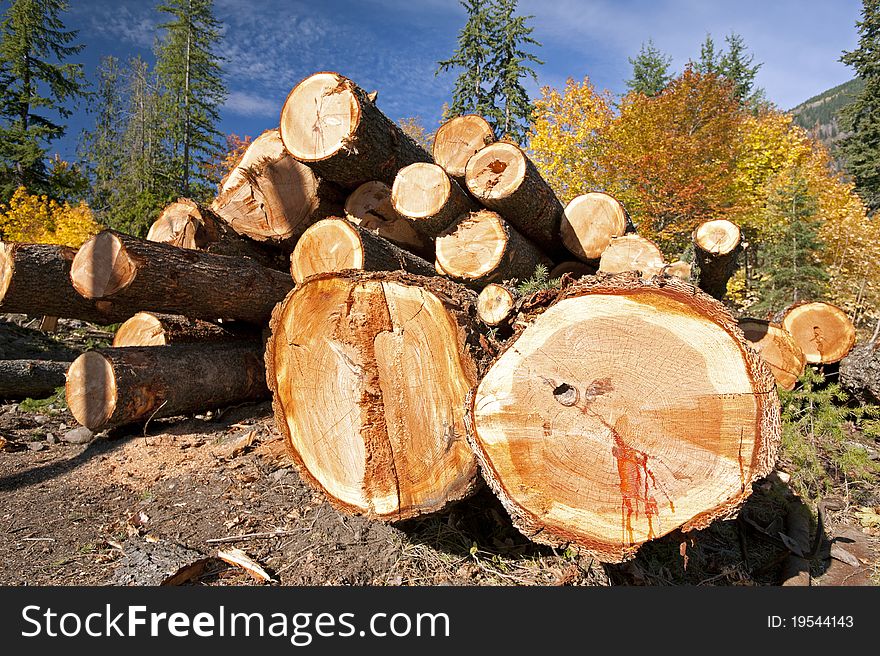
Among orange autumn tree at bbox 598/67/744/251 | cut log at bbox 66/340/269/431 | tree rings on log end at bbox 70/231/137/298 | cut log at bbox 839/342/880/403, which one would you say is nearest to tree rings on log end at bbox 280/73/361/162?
tree rings on log end at bbox 70/231/137/298

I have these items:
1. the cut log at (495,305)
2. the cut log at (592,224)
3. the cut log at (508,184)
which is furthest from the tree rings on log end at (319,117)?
the cut log at (592,224)

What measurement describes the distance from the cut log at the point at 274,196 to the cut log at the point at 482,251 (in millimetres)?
1006

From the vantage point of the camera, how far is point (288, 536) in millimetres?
2613

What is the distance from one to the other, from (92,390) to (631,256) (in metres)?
3.83

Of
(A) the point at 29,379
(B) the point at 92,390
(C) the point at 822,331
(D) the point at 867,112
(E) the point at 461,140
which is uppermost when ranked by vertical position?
(D) the point at 867,112

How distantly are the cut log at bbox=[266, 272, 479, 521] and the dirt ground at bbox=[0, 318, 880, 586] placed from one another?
401 millimetres

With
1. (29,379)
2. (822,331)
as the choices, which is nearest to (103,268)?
(29,379)

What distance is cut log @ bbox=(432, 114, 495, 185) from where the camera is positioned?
425cm

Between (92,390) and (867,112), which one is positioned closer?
(92,390)

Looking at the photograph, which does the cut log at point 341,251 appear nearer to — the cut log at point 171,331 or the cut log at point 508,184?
the cut log at point 508,184

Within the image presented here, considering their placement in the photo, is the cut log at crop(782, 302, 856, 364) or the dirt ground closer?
the dirt ground

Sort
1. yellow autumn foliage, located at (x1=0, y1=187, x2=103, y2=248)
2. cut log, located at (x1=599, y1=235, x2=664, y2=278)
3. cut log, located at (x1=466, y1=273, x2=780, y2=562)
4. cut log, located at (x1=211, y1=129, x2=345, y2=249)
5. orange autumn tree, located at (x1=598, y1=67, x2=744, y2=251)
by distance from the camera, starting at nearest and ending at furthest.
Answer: cut log, located at (x1=466, y1=273, x2=780, y2=562), cut log, located at (x1=599, y1=235, x2=664, y2=278), cut log, located at (x1=211, y1=129, x2=345, y2=249), orange autumn tree, located at (x1=598, y1=67, x2=744, y2=251), yellow autumn foliage, located at (x1=0, y1=187, x2=103, y2=248)

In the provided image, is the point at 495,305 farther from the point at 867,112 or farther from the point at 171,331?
the point at 867,112

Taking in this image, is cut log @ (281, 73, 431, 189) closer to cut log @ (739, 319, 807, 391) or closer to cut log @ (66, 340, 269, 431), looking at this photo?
cut log @ (66, 340, 269, 431)
